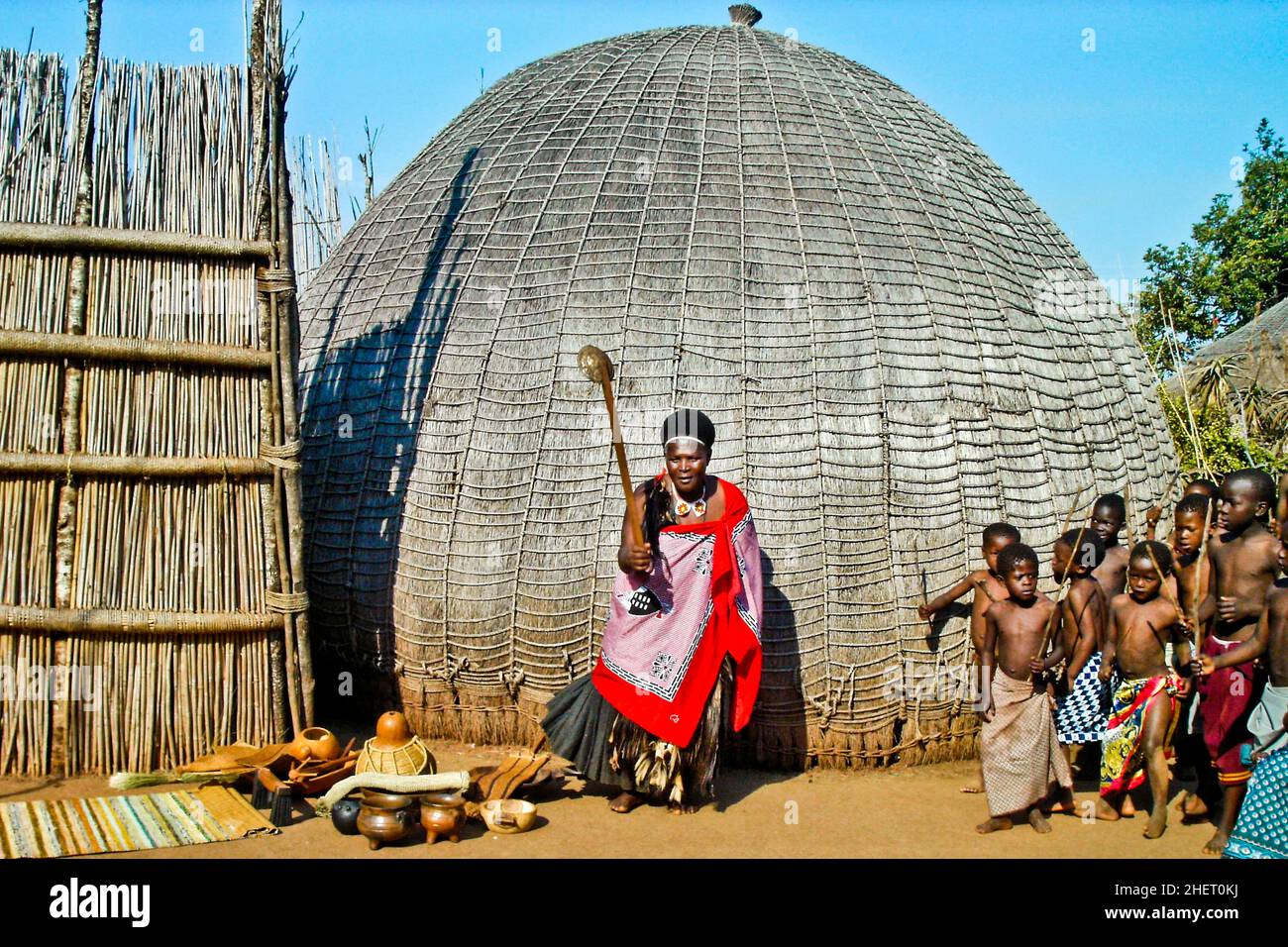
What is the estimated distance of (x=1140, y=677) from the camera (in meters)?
5.65

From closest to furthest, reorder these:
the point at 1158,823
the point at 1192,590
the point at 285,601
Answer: the point at 1158,823, the point at 1192,590, the point at 285,601

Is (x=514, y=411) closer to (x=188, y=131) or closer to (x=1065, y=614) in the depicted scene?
(x=188, y=131)

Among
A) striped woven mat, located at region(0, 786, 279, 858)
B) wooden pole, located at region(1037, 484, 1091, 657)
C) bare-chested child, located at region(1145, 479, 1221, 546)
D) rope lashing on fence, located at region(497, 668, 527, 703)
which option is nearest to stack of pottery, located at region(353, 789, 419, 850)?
striped woven mat, located at region(0, 786, 279, 858)

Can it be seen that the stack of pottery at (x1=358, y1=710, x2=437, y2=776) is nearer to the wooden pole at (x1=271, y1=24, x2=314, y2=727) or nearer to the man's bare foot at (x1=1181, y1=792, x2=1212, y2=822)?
the wooden pole at (x1=271, y1=24, x2=314, y2=727)

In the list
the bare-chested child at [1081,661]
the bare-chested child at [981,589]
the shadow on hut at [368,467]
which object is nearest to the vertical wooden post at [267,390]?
the shadow on hut at [368,467]

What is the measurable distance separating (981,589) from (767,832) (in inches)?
71.5

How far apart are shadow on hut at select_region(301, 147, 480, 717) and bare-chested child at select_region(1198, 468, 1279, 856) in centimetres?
458

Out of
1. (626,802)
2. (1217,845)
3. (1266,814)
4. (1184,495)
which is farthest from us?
(1184,495)

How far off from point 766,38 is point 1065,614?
547 centimetres

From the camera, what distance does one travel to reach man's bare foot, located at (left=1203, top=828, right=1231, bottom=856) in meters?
5.18

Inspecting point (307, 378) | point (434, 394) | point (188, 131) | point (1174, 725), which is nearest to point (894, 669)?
point (1174, 725)

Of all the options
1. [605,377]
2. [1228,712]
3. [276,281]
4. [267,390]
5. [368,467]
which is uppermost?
[276,281]

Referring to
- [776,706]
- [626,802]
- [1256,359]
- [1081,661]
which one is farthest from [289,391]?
[1256,359]

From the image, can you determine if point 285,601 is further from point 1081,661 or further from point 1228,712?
point 1228,712
